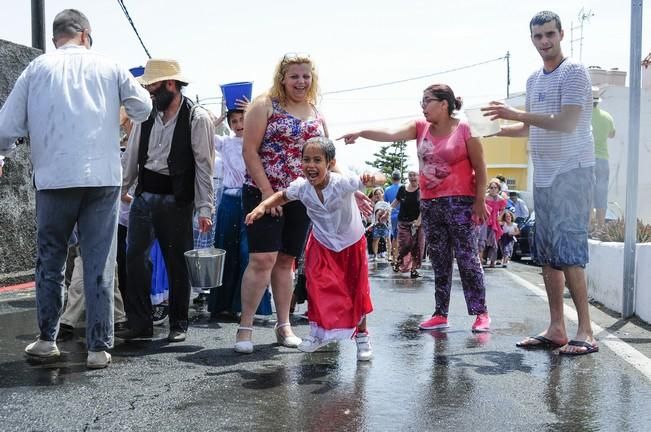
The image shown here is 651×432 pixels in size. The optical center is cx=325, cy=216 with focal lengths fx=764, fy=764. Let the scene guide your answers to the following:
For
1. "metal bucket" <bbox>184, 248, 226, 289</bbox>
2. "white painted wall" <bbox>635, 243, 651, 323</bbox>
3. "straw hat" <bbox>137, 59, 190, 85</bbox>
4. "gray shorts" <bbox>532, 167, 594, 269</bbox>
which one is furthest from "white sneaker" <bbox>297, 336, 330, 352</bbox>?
"white painted wall" <bbox>635, 243, 651, 323</bbox>

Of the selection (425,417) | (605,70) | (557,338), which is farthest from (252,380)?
(605,70)

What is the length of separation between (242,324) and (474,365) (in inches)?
57.7

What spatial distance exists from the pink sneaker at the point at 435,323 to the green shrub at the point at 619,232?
8.39ft

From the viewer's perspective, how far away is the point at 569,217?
16.1ft

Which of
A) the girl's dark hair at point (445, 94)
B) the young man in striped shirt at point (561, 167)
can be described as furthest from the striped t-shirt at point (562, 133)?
the girl's dark hair at point (445, 94)

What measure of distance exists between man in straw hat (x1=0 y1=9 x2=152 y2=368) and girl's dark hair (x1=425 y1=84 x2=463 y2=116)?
220 centimetres

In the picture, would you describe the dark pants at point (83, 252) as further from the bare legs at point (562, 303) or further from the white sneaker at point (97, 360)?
the bare legs at point (562, 303)

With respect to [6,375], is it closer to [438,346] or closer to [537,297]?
[438,346]

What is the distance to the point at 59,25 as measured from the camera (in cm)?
438

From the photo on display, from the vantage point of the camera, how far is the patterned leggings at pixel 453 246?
5707 mm

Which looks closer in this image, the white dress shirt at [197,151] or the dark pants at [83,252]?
the dark pants at [83,252]

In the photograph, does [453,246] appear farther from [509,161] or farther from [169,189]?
[509,161]

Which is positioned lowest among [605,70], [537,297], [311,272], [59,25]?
[537,297]

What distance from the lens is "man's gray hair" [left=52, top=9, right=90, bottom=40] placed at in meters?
4.38
